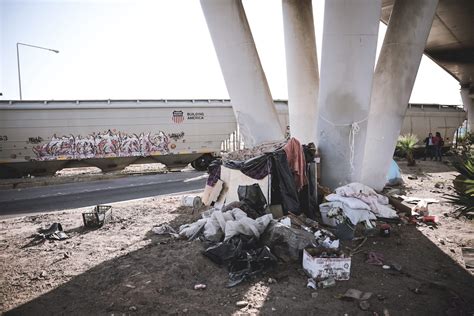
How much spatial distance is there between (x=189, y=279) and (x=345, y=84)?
622 cm

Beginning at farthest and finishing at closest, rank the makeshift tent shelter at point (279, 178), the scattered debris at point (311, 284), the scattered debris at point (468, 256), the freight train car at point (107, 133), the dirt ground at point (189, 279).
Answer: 1. the freight train car at point (107, 133)
2. the makeshift tent shelter at point (279, 178)
3. the scattered debris at point (468, 256)
4. the scattered debris at point (311, 284)
5. the dirt ground at point (189, 279)

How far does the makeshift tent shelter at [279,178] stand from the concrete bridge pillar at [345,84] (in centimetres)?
83

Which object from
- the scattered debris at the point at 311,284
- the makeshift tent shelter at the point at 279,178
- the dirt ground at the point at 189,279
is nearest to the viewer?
the dirt ground at the point at 189,279

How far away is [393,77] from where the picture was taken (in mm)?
9719

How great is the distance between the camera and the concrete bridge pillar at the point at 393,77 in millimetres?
9359

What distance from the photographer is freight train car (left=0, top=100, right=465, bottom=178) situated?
15.5m

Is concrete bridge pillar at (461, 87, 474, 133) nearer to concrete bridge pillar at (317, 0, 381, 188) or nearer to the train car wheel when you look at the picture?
the train car wheel

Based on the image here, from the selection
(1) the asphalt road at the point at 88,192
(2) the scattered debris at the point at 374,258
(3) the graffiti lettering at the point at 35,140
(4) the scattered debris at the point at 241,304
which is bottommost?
(1) the asphalt road at the point at 88,192

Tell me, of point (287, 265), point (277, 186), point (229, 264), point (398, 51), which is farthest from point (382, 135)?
point (229, 264)

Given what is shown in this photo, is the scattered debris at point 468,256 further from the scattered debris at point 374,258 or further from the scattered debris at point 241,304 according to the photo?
the scattered debris at point 241,304

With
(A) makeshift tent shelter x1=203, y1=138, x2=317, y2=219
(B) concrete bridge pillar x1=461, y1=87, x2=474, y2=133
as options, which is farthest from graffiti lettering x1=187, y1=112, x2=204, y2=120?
(B) concrete bridge pillar x1=461, y1=87, x2=474, y2=133

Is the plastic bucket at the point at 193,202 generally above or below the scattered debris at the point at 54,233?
above

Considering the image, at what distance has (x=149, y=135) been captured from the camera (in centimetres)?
1680

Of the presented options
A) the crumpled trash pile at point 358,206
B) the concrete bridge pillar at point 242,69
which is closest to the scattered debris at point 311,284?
the crumpled trash pile at point 358,206
